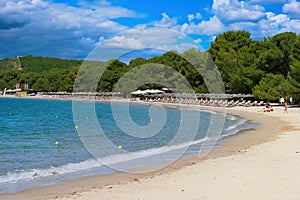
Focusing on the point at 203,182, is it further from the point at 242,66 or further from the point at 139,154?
the point at 242,66

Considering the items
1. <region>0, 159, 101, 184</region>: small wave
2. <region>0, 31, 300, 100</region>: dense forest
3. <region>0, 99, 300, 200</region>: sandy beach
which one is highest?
<region>0, 31, 300, 100</region>: dense forest

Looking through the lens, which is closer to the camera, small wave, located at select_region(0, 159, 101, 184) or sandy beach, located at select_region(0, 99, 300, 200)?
sandy beach, located at select_region(0, 99, 300, 200)

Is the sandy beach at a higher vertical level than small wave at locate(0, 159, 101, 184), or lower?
higher

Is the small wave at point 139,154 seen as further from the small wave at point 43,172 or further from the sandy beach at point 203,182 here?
the sandy beach at point 203,182

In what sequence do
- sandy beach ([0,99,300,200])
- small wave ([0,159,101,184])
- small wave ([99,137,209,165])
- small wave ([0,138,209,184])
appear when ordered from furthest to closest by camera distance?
1. small wave ([99,137,209,165])
2. small wave ([0,138,209,184])
3. small wave ([0,159,101,184])
4. sandy beach ([0,99,300,200])

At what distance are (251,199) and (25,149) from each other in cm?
1245

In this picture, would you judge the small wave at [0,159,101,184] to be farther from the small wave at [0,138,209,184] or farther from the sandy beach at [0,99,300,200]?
the sandy beach at [0,99,300,200]

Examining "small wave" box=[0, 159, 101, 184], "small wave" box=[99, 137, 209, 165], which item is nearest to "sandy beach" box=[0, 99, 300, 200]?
"small wave" box=[0, 159, 101, 184]

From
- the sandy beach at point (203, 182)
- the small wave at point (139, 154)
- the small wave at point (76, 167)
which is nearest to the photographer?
the sandy beach at point (203, 182)

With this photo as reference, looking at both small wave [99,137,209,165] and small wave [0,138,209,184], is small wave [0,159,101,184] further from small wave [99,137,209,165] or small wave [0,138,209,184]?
small wave [99,137,209,165]

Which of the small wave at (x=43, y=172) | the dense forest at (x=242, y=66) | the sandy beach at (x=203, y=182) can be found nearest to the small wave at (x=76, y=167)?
the small wave at (x=43, y=172)

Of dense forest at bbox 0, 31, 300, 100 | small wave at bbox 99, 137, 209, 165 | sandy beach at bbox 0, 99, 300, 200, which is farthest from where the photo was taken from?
dense forest at bbox 0, 31, 300, 100

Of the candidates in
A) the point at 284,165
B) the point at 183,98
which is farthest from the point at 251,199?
the point at 183,98

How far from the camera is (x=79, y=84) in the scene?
340 feet
